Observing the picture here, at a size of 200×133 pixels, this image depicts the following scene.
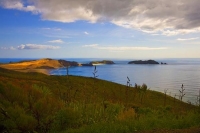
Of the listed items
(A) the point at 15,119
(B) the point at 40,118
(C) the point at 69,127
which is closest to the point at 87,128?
(C) the point at 69,127

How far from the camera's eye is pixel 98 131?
725 centimetres

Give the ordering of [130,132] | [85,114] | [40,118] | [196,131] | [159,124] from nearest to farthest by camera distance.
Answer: [196,131] → [130,132] → [40,118] → [159,124] → [85,114]

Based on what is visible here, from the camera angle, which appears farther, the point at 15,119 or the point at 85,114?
the point at 85,114

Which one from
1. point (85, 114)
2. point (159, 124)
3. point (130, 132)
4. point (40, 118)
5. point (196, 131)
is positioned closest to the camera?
point (196, 131)

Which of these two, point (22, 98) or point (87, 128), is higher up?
point (22, 98)

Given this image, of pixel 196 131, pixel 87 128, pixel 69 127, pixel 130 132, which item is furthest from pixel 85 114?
pixel 196 131

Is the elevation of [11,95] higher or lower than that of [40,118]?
higher

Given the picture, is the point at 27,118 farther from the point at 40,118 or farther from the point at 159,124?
the point at 159,124

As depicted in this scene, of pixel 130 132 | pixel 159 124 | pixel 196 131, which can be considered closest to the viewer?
pixel 196 131

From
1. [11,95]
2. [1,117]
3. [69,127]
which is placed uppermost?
[11,95]

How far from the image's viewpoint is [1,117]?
729 centimetres

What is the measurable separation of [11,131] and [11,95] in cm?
169

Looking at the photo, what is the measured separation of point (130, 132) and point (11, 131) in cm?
358

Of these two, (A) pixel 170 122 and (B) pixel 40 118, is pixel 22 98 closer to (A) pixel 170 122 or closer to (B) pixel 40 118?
(B) pixel 40 118
